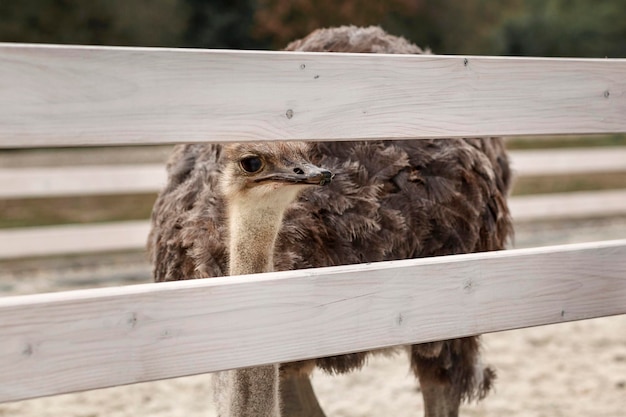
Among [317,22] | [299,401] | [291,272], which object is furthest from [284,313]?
[317,22]

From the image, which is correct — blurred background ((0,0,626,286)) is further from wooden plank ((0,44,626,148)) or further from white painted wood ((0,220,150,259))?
wooden plank ((0,44,626,148))

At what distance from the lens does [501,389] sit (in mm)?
4688

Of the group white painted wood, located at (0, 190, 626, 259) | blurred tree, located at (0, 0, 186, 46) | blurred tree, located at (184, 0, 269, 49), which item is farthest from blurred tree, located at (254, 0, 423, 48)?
white painted wood, located at (0, 190, 626, 259)

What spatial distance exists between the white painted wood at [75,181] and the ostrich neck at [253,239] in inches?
189

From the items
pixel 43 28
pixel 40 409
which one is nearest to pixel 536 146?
pixel 43 28

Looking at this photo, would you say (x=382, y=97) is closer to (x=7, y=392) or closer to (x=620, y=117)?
(x=620, y=117)

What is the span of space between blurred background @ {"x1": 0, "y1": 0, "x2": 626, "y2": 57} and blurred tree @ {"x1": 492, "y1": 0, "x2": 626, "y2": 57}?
0.09 feet

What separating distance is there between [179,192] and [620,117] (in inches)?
62.6

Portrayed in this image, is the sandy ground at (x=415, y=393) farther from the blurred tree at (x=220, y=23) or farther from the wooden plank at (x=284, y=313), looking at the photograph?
the blurred tree at (x=220, y=23)

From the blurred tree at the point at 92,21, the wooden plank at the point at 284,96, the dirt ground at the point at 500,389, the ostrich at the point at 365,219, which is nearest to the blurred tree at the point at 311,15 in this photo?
the blurred tree at the point at 92,21

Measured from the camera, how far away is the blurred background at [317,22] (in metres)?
18.6

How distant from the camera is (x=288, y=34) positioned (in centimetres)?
1858

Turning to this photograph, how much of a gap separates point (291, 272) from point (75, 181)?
5551mm

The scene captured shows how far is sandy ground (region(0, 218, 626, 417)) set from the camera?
4.46 meters
